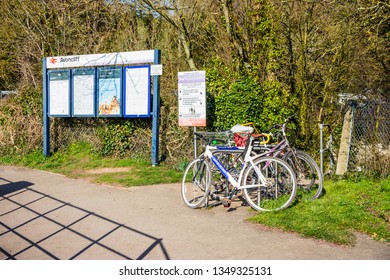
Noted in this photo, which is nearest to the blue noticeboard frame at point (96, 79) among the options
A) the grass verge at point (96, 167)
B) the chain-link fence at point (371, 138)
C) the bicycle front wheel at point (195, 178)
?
the grass verge at point (96, 167)

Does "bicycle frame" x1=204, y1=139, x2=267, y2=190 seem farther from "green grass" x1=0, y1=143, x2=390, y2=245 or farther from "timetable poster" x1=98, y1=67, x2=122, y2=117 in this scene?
"timetable poster" x1=98, y1=67, x2=122, y2=117

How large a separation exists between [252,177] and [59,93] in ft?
24.5

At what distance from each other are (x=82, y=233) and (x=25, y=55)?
1223 centimetres

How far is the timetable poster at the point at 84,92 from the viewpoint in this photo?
440 inches

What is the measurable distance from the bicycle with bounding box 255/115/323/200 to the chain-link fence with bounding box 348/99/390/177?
1.65 m

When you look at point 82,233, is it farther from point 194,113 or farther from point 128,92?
point 128,92

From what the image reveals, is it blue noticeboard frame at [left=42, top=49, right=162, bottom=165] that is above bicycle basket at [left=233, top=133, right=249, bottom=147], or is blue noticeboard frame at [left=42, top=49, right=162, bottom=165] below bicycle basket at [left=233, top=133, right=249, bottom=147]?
above

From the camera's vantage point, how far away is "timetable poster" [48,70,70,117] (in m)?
11.6

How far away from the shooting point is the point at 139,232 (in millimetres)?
5445

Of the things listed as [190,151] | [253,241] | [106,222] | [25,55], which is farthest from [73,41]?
[253,241]

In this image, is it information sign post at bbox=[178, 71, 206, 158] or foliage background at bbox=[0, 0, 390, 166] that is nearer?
information sign post at bbox=[178, 71, 206, 158]

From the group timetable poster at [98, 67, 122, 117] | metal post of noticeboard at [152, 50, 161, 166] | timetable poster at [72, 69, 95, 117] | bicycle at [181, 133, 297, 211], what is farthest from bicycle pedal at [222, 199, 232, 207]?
timetable poster at [72, 69, 95, 117]

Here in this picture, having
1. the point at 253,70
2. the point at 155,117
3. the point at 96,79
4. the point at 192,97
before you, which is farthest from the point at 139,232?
the point at 96,79
